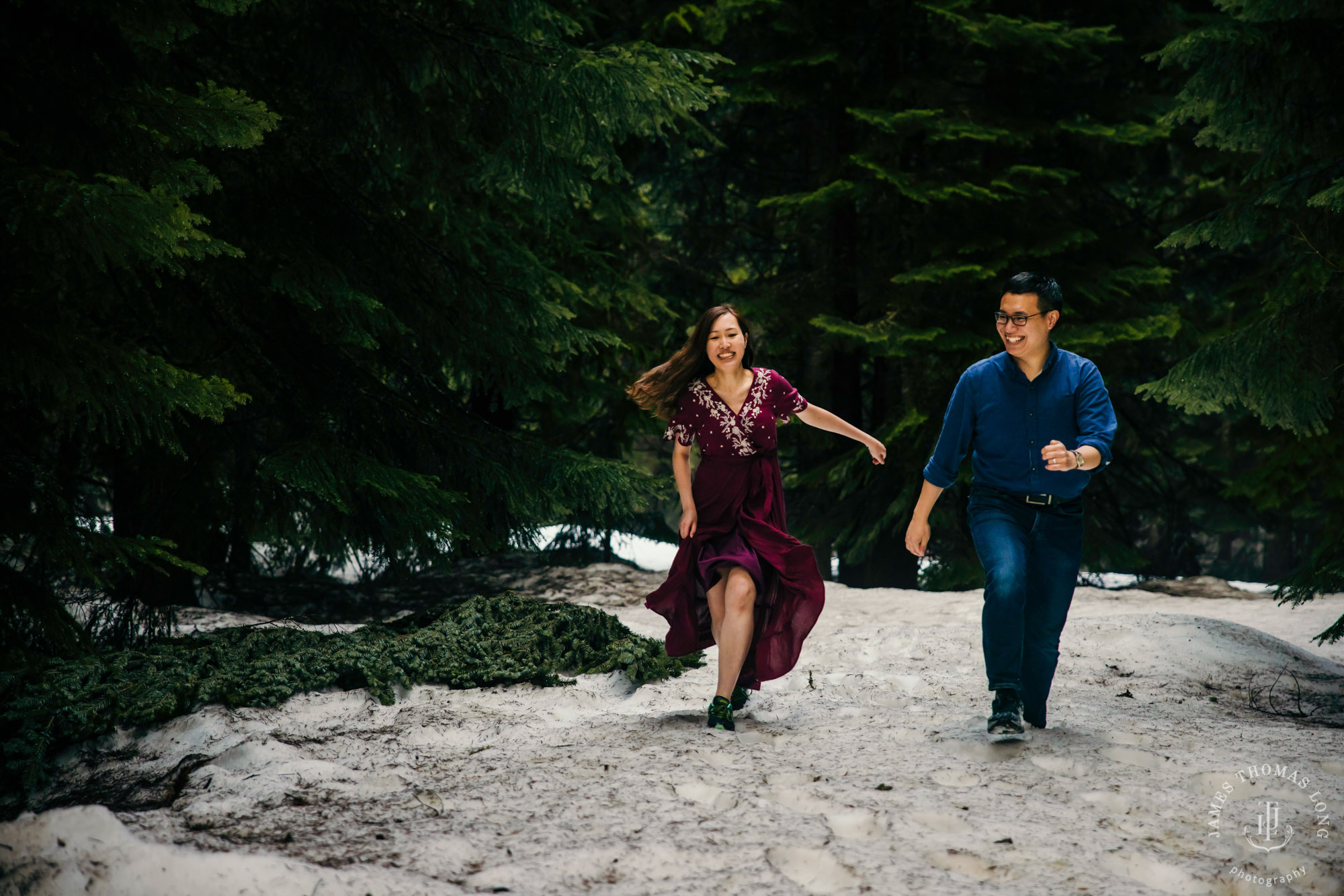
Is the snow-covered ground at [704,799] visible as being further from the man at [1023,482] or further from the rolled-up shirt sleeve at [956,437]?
the rolled-up shirt sleeve at [956,437]

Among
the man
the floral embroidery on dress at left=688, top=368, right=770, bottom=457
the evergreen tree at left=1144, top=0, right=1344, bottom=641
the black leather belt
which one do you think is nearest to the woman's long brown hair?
the floral embroidery on dress at left=688, top=368, right=770, bottom=457

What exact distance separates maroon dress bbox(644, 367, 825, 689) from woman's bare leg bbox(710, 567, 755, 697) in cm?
12

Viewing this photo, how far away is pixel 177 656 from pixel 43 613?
3.93ft

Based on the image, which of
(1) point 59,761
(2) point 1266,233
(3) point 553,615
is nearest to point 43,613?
(1) point 59,761

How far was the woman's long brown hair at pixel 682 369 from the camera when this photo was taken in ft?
15.7

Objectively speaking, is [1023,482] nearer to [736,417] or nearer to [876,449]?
[876,449]

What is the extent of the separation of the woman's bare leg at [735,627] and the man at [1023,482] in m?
0.78

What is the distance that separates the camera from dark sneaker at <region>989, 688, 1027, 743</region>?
13.7 ft

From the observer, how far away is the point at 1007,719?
165 inches

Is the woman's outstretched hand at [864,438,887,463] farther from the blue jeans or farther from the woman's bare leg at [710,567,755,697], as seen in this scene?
the woman's bare leg at [710,567,755,697]

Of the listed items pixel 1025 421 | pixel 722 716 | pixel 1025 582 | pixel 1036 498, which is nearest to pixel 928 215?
pixel 1025 421

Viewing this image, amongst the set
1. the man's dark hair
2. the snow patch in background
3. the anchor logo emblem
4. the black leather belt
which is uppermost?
the man's dark hair

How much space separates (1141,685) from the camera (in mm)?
5895

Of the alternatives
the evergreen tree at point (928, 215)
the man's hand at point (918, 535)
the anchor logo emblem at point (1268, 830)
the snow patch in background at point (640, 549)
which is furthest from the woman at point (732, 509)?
the snow patch in background at point (640, 549)
